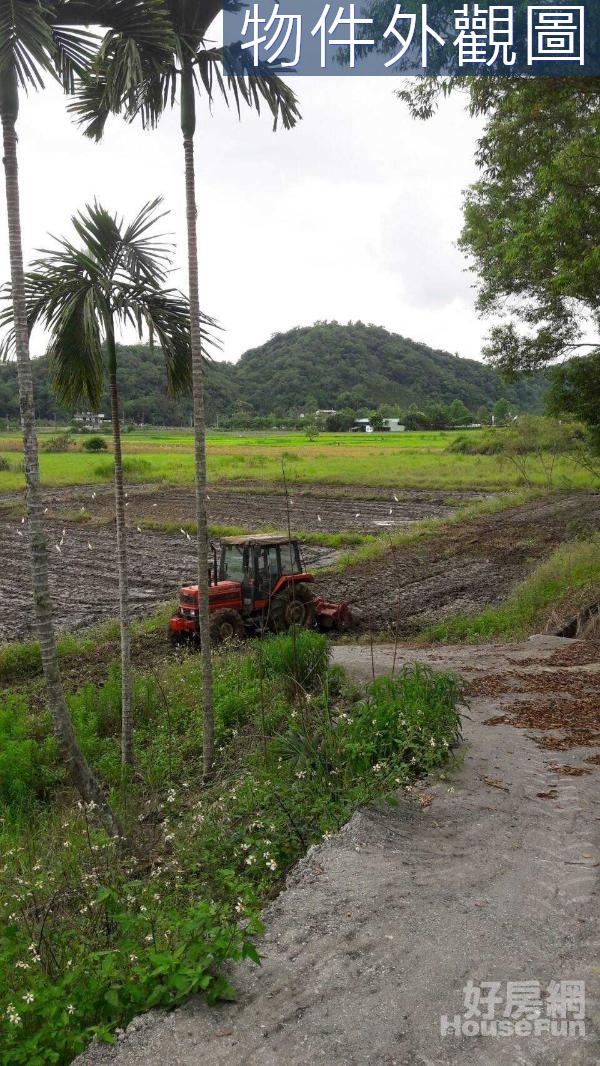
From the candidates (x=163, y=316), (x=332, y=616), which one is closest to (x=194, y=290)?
(x=163, y=316)

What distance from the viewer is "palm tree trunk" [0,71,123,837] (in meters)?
5.80

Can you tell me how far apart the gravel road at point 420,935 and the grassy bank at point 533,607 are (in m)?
7.77

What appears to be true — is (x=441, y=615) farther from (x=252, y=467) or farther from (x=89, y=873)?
(x=252, y=467)

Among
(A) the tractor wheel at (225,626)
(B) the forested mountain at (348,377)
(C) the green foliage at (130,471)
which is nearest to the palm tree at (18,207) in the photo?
(A) the tractor wheel at (225,626)

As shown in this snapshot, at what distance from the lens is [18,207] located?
589cm

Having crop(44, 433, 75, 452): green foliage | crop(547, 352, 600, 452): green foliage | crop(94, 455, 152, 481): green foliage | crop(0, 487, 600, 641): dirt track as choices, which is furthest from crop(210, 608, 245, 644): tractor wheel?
crop(44, 433, 75, 452): green foliage

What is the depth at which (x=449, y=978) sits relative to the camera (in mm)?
4105

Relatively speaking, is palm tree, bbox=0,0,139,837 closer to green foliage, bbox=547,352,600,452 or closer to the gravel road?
the gravel road

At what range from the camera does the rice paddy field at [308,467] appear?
44094 millimetres

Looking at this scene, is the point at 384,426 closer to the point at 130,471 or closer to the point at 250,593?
the point at 130,471

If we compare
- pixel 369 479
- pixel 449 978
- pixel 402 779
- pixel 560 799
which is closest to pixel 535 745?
pixel 560 799

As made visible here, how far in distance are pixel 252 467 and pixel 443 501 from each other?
688 inches

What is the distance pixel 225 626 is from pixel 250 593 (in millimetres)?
906

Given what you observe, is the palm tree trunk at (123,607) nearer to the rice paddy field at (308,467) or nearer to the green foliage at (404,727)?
the green foliage at (404,727)
